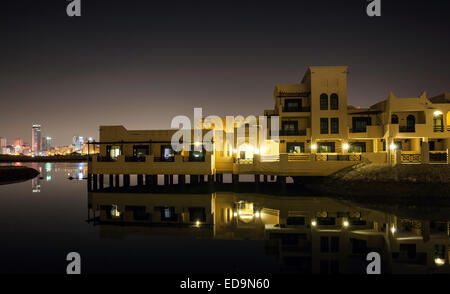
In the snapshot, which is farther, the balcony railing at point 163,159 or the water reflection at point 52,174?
the water reflection at point 52,174

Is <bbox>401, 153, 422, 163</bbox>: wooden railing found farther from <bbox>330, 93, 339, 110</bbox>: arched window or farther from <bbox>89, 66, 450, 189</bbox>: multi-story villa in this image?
<bbox>330, 93, 339, 110</bbox>: arched window

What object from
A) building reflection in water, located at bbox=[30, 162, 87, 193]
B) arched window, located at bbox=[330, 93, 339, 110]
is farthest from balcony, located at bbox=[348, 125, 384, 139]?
building reflection in water, located at bbox=[30, 162, 87, 193]

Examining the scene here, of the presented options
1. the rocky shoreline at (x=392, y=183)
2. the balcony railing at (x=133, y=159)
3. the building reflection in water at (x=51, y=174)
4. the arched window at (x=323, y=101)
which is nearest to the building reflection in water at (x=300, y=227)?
the rocky shoreline at (x=392, y=183)

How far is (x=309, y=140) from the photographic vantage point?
99.0 ft

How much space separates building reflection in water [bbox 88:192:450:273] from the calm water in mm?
44

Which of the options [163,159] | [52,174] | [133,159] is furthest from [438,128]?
[52,174]

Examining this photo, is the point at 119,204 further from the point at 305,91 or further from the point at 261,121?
the point at 305,91

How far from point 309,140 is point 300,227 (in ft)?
56.0

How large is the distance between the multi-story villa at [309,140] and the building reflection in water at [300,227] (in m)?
3.22

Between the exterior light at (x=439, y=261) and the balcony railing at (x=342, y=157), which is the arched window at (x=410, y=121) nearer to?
the balcony railing at (x=342, y=157)

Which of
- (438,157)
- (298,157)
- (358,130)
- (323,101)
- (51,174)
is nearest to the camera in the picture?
(438,157)

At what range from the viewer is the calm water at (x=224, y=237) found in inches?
409

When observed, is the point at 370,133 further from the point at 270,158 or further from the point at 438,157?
the point at 270,158
